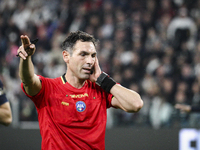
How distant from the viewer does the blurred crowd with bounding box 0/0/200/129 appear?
680 centimetres

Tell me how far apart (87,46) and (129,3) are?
7.21 metres

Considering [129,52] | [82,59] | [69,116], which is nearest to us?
[69,116]

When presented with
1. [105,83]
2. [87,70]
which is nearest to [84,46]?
[87,70]

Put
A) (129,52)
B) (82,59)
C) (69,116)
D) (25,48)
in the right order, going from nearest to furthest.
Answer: (25,48) → (69,116) → (82,59) → (129,52)

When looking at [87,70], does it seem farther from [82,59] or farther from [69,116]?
[69,116]

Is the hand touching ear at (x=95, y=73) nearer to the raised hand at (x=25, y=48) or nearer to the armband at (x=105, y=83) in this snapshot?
the armband at (x=105, y=83)

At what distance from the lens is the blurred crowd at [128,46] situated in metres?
6.80

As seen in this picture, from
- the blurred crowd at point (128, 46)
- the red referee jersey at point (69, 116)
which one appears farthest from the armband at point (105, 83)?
the blurred crowd at point (128, 46)

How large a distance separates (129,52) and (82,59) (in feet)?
18.8

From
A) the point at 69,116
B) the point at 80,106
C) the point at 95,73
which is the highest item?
the point at 95,73

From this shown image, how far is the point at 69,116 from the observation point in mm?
3430

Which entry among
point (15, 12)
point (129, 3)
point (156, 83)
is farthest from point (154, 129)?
point (15, 12)

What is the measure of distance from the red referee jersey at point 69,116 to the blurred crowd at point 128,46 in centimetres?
316

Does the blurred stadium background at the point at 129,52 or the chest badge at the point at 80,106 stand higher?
the blurred stadium background at the point at 129,52
